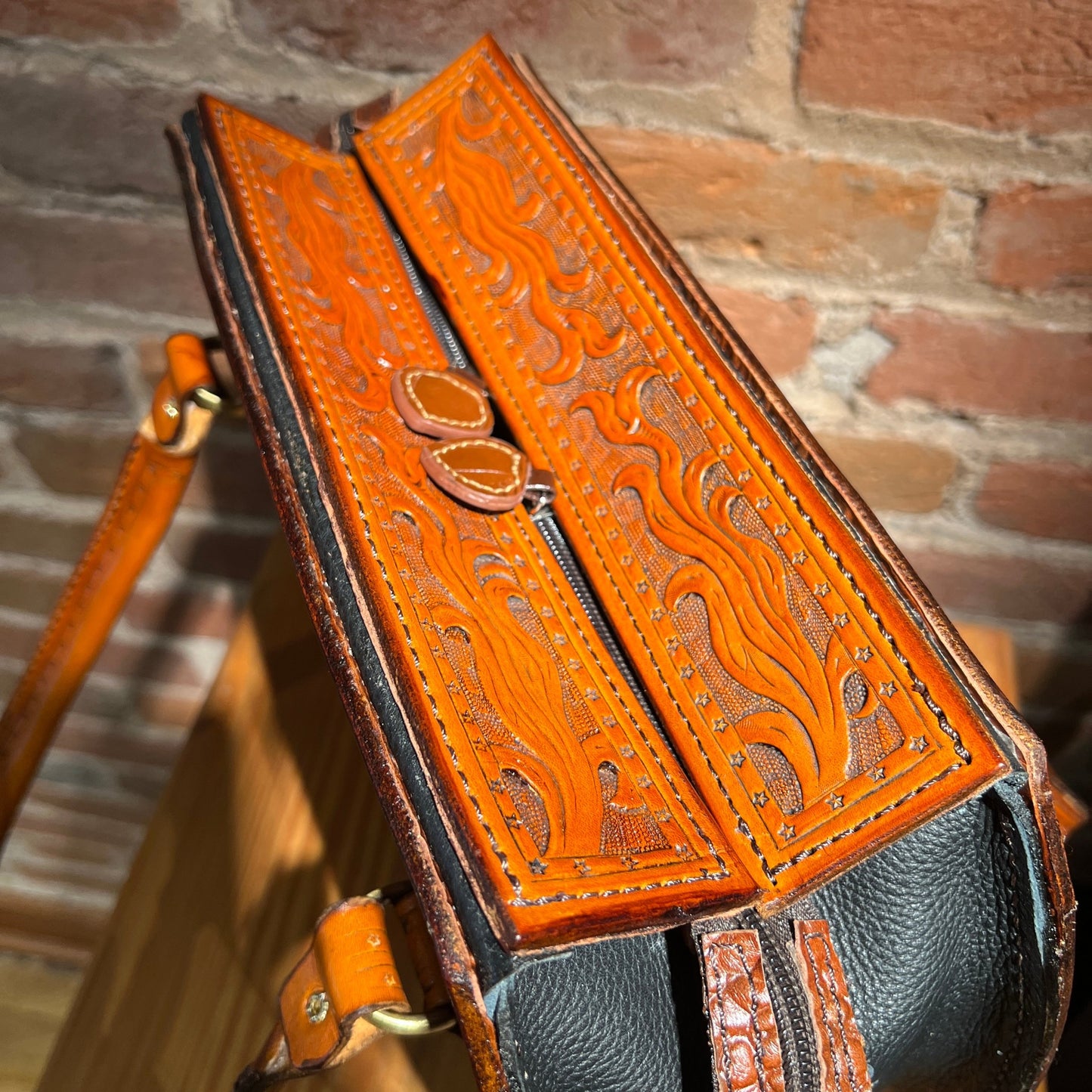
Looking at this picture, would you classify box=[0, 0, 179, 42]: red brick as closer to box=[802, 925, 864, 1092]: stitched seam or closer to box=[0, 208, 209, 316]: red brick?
box=[0, 208, 209, 316]: red brick

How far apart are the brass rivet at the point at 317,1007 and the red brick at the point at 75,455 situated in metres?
0.81

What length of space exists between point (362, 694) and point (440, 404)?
0.75 feet

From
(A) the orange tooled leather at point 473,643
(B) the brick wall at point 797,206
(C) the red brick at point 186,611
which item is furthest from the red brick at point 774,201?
(C) the red brick at point 186,611

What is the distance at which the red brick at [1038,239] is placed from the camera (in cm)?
77

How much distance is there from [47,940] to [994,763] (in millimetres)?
1689

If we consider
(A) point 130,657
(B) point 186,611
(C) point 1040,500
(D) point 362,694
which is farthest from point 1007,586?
(A) point 130,657

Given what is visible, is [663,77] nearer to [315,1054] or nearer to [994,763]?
[994,763]

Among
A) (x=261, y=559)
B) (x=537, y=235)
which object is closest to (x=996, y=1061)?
(x=537, y=235)

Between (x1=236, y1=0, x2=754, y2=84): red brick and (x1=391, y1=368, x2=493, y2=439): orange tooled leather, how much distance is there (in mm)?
365

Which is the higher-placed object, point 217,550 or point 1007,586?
point 1007,586

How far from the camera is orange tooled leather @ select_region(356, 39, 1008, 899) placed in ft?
1.41

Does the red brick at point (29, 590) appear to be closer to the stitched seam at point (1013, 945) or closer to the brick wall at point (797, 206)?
the brick wall at point (797, 206)

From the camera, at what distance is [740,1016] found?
0.43 meters

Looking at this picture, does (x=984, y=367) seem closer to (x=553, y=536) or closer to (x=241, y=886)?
(x=553, y=536)
